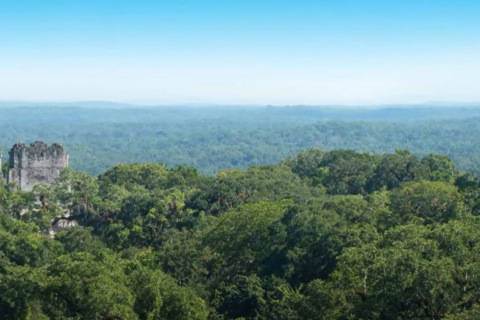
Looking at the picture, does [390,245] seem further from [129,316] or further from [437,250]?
[129,316]

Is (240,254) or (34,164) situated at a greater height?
(34,164)

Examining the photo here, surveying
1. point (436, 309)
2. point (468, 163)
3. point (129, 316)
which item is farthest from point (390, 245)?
point (468, 163)

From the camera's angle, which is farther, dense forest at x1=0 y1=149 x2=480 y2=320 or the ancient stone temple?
the ancient stone temple

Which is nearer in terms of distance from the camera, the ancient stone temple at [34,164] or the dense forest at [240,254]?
the dense forest at [240,254]

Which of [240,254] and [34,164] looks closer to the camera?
[240,254]
